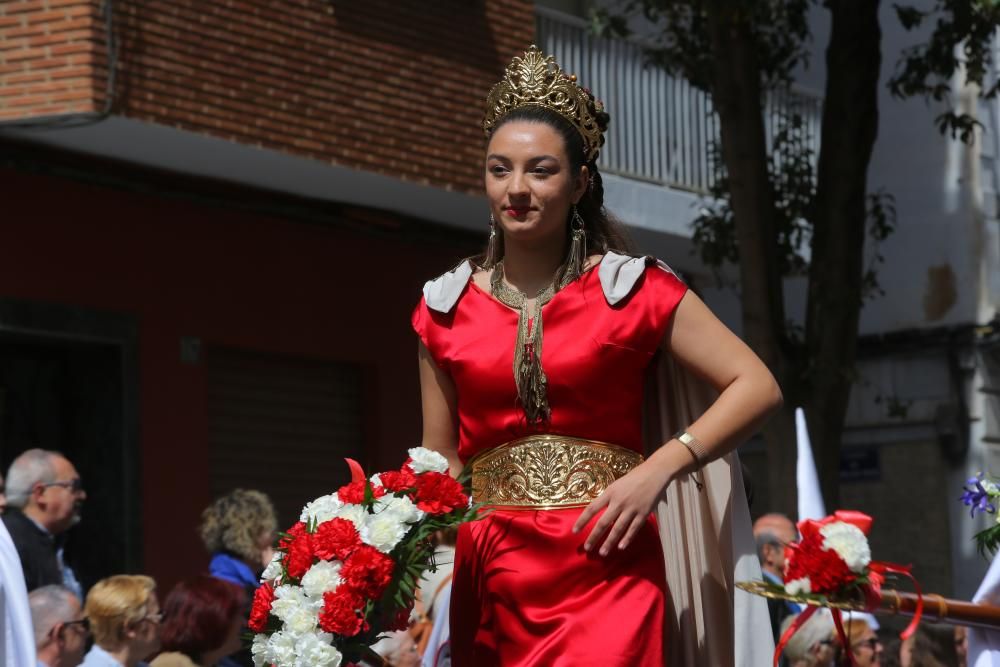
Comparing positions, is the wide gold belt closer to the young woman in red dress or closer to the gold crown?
the young woman in red dress

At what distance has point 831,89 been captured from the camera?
14.2 m

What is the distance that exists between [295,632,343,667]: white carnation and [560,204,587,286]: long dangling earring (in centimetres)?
110

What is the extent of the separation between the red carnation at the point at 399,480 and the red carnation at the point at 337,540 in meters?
0.14

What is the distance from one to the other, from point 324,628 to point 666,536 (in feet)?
3.28

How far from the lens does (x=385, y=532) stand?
15.2 ft

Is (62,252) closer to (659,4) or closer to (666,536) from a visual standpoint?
(659,4)

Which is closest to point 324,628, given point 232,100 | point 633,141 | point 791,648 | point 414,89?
point 791,648

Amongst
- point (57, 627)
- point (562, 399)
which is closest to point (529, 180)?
point (562, 399)

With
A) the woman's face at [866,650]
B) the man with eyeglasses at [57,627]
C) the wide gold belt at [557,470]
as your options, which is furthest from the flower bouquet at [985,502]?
the man with eyeglasses at [57,627]

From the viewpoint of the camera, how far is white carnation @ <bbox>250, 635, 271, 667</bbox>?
4.69 m

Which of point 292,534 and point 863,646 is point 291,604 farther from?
point 863,646

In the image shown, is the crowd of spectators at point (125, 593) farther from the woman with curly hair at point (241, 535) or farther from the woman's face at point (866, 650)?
the woman's face at point (866, 650)

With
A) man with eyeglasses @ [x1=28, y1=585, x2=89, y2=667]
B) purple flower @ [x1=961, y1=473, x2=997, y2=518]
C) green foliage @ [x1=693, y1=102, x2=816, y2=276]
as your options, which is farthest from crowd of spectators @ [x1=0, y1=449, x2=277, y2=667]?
green foliage @ [x1=693, y1=102, x2=816, y2=276]

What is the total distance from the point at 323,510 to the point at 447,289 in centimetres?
70
